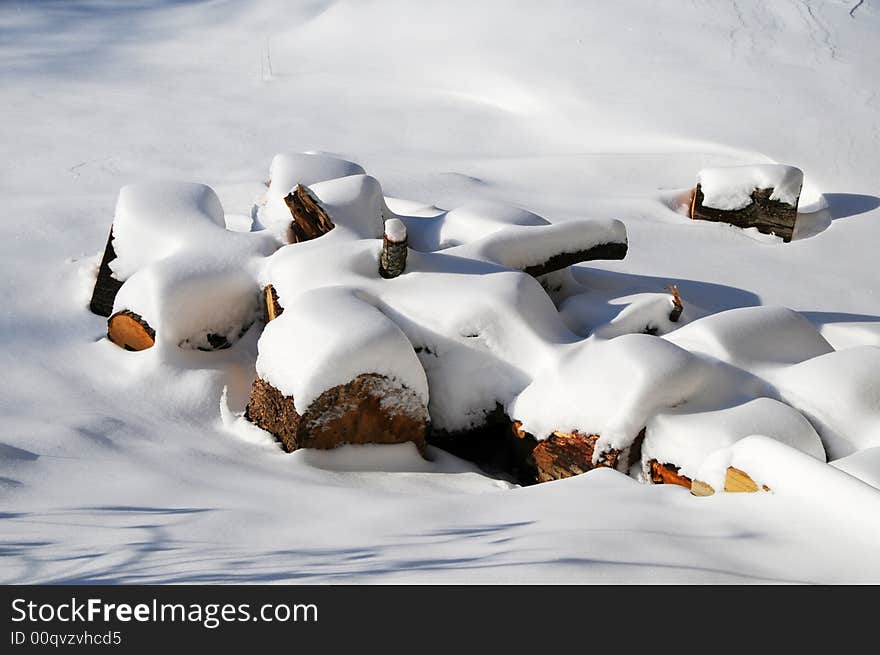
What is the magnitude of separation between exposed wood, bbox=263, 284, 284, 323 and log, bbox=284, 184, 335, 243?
10.9 inches

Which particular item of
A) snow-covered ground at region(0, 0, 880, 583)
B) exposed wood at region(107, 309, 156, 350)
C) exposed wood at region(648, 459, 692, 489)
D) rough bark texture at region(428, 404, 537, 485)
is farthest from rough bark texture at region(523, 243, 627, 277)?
exposed wood at region(107, 309, 156, 350)

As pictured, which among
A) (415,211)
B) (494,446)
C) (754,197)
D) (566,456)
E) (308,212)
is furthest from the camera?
(754,197)

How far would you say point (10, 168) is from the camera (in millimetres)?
4844

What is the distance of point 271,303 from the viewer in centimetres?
280

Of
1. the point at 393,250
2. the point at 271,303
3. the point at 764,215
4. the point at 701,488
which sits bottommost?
the point at 764,215

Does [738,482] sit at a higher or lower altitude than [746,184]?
higher

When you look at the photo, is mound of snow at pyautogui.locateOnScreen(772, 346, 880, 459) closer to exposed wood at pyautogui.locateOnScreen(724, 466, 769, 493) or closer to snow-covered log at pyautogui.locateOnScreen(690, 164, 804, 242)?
exposed wood at pyautogui.locateOnScreen(724, 466, 769, 493)

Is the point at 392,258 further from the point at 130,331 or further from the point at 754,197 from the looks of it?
the point at 754,197

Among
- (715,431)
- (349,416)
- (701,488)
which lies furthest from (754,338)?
(349,416)

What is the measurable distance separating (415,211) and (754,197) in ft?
5.53

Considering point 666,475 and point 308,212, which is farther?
point 308,212

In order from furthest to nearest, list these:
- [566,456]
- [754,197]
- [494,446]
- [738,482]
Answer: [754,197] < [494,446] < [566,456] < [738,482]

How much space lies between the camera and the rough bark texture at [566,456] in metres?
2.29
